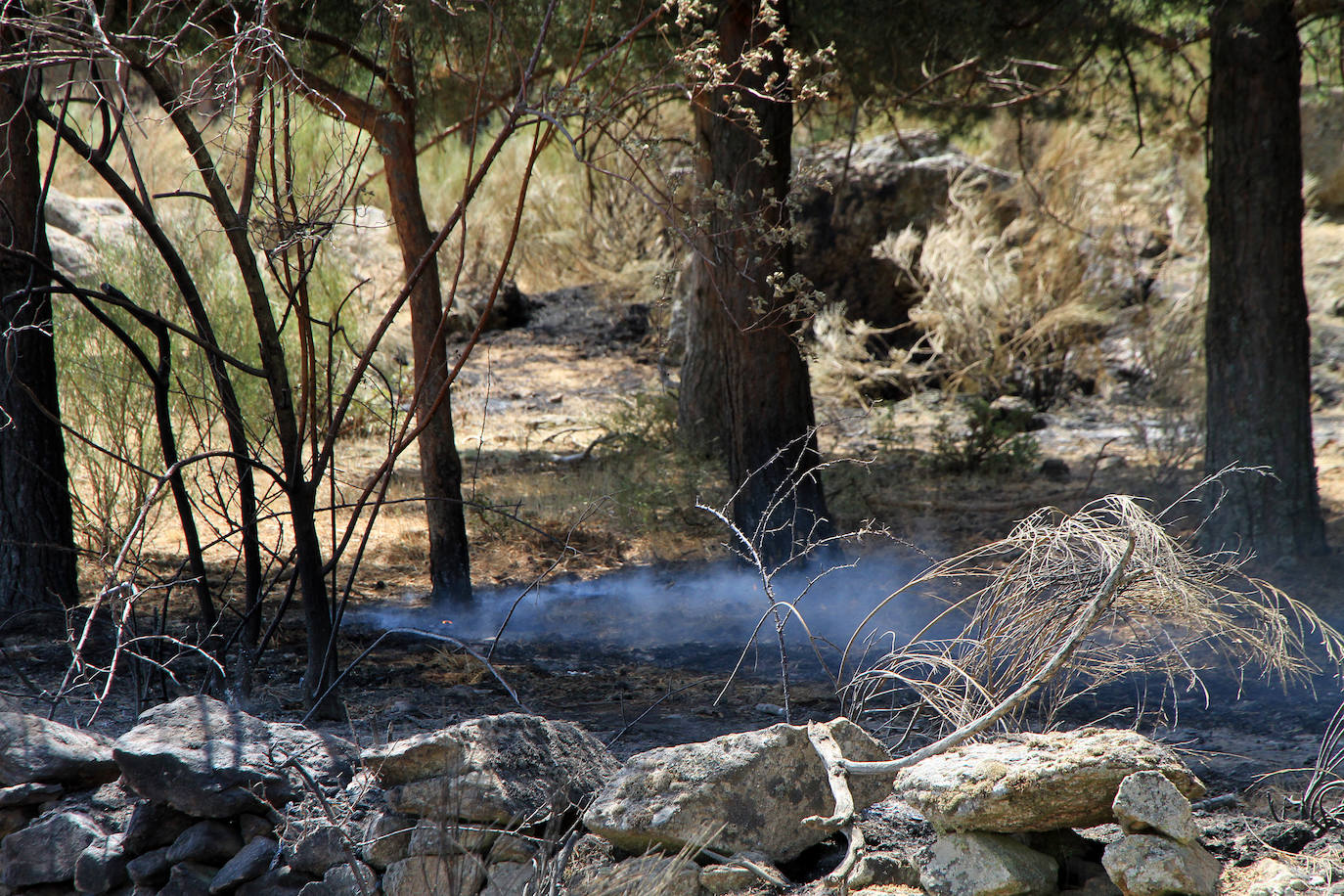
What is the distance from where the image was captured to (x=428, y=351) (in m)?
5.21

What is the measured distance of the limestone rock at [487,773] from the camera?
2996 mm

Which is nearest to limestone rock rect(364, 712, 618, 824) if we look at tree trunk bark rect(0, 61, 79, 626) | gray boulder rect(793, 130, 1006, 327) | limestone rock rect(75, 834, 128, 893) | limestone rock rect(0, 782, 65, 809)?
limestone rock rect(75, 834, 128, 893)

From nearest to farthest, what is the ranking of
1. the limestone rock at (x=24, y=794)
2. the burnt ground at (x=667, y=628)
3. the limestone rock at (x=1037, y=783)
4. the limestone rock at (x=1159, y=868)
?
the limestone rock at (x=1159, y=868) < the limestone rock at (x=1037, y=783) < the limestone rock at (x=24, y=794) < the burnt ground at (x=667, y=628)

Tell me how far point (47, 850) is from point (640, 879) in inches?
70.0

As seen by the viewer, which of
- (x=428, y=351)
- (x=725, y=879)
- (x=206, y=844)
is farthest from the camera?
(x=428, y=351)

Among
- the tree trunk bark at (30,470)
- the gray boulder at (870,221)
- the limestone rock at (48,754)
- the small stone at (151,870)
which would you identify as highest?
the gray boulder at (870,221)

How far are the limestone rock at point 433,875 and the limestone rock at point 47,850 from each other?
940 millimetres

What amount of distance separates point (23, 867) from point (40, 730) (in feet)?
1.29

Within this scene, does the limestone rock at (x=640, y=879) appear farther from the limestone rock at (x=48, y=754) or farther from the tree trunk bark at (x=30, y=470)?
the tree trunk bark at (x=30, y=470)

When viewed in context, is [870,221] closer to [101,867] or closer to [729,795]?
[729,795]

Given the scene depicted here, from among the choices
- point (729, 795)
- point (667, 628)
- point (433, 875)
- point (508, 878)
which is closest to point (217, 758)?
point (433, 875)

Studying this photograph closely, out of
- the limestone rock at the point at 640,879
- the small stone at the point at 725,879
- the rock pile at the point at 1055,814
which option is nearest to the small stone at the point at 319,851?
the limestone rock at the point at 640,879

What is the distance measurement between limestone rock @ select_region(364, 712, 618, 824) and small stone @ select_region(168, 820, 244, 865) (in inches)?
17.5

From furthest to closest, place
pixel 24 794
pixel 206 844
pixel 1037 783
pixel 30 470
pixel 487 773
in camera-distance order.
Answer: pixel 30 470
pixel 24 794
pixel 206 844
pixel 487 773
pixel 1037 783
